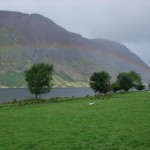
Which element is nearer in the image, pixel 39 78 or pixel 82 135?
pixel 82 135

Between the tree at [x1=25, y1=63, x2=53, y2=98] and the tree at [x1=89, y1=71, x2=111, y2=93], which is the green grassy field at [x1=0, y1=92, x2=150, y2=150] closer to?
the tree at [x1=25, y1=63, x2=53, y2=98]

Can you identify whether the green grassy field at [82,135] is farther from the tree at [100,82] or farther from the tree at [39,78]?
the tree at [100,82]

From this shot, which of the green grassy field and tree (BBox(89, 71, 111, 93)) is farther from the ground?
tree (BBox(89, 71, 111, 93))

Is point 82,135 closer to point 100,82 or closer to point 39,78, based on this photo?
point 39,78

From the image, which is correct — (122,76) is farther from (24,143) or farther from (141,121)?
(24,143)

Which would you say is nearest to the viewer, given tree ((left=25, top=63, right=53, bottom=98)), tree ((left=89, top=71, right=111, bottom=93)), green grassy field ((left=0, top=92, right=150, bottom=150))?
green grassy field ((left=0, top=92, right=150, bottom=150))

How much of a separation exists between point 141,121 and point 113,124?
3.33 metres

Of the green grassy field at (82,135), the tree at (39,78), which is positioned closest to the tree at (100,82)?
the tree at (39,78)

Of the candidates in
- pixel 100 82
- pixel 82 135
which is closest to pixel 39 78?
pixel 100 82

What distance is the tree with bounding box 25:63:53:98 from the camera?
99.0m

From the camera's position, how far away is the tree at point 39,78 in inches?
3898

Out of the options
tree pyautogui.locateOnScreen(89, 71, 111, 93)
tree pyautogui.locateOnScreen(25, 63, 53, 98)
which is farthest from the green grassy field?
tree pyautogui.locateOnScreen(89, 71, 111, 93)

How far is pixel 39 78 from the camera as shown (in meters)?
98.8

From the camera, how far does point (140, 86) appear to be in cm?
14488
